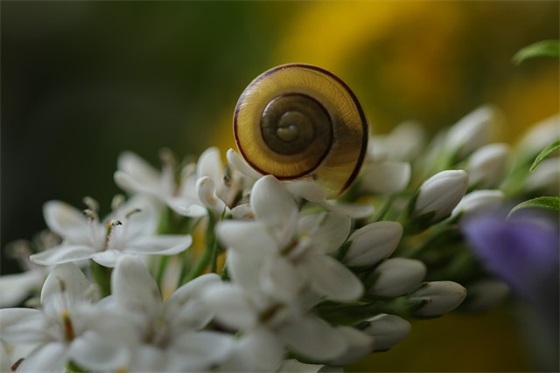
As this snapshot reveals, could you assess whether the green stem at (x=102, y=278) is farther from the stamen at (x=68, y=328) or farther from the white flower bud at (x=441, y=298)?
the white flower bud at (x=441, y=298)

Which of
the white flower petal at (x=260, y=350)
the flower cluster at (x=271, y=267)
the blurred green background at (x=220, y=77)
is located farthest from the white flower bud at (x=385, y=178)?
the blurred green background at (x=220, y=77)

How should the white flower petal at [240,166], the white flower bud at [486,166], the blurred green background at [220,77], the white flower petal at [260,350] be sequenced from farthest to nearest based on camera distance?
the blurred green background at [220,77] < the white flower bud at [486,166] < the white flower petal at [240,166] < the white flower petal at [260,350]

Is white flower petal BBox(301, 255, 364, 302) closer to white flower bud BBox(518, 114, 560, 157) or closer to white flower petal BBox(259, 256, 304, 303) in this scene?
white flower petal BBox(259, 256, 304, 303)

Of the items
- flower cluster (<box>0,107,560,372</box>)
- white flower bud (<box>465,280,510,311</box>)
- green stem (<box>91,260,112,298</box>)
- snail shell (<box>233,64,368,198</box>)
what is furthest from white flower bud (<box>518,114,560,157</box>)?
green stem (<box>91,260,112,298</box>)

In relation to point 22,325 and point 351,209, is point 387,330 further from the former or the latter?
point 22,325

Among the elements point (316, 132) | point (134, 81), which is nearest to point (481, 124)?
point (316, 132)

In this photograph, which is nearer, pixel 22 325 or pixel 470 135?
pixel 22 325

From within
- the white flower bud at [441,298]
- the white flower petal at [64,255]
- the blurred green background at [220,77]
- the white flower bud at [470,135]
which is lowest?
the white flower bud at [441,298]

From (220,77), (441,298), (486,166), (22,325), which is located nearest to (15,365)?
(22,325)
